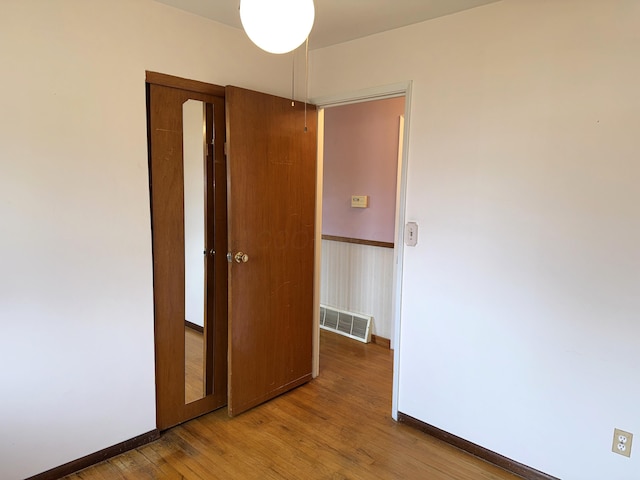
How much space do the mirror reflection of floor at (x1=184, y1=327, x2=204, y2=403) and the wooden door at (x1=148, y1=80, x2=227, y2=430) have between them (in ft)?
0.08

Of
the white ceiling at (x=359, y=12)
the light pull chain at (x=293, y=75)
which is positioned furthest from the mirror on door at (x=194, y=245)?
the light pull chain at (x=293, y=75)

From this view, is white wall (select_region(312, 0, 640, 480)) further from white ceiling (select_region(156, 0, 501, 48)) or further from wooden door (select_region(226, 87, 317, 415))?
wooden door (select_region(226, 87, 317, 415))

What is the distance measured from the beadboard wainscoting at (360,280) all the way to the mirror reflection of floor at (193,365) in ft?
6.09

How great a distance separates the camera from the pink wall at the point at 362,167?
364cm

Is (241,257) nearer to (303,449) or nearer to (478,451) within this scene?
(303,449)

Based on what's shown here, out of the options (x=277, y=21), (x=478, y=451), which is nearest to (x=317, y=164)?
(x=277, y=21)

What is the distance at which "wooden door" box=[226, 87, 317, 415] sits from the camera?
7.75 ft

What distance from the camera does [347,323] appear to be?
4.03 meters

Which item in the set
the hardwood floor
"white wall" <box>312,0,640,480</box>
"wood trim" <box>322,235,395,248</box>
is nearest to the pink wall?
"wood trim" <box>322,235,395,248</box>

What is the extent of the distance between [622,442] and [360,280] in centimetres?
243

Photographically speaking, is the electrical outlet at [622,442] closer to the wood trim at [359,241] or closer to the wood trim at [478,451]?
the wood trim at [478,451]

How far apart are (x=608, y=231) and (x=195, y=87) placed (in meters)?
2.22

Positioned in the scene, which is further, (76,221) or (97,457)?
(97,457)

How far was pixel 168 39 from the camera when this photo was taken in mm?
2125
